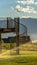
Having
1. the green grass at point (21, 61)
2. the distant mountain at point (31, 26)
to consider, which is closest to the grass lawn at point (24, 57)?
the green grass at point (21, 61)

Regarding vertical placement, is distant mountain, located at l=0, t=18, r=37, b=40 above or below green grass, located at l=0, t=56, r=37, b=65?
above

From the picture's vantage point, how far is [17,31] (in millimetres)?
2795

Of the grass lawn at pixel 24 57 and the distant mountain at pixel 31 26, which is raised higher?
the distant mountain at pixel 31 26

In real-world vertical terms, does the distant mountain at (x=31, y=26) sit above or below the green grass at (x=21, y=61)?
above

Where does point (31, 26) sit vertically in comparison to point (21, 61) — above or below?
above

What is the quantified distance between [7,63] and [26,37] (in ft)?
1.76

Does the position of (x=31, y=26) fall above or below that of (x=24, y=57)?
above

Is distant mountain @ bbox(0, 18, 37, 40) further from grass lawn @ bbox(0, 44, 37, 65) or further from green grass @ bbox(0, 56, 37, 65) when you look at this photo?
green grass @ bbox(0, 56, 37, 65)

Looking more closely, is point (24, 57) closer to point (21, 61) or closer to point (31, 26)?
point (21, 61)

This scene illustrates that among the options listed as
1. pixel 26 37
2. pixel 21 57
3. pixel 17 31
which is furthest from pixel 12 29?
pixel 21 57

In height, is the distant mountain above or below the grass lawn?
above

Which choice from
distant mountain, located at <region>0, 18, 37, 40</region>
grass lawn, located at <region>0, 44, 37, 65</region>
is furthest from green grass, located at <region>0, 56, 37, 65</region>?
distant mountain, located at <region>0, 18, 37, 40</region>

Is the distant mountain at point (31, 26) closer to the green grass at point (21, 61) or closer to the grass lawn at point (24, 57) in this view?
the grass lawn at point (24, 57)

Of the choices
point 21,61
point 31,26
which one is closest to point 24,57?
point 21,61
